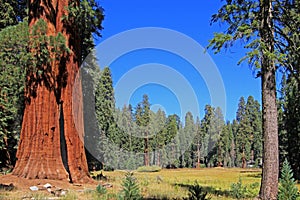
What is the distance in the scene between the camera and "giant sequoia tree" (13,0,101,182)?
9891 millimetres

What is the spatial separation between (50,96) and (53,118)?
71 cm

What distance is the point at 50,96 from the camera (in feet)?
34.1

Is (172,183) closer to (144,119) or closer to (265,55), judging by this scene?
(265,55)

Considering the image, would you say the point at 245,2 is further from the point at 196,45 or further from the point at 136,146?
the point at 136,146

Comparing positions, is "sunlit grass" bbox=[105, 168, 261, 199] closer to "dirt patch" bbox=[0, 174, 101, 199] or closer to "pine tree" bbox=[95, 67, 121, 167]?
"dirt patch" bbox=[0, 174, 101, 199]

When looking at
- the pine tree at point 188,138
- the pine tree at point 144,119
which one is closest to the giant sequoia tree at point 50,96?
the pine tree at point 144,119

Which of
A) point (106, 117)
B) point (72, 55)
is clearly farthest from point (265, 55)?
point (106, 117)

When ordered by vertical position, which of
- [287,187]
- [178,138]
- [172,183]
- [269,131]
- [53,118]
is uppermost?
[178,138]

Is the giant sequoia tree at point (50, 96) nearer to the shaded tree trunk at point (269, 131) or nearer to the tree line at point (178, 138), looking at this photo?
the shaded tree trunk at point (269, 131)

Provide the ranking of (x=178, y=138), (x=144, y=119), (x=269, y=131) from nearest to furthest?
(x=269, y=131) → (x=144, y=119) → (x=178, y=138)

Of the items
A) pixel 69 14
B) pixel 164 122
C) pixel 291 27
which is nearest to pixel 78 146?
pixel 69 14

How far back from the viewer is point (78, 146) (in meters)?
11.1

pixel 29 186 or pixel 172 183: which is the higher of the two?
pixel 29 186

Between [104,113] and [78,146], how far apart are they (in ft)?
71.1
